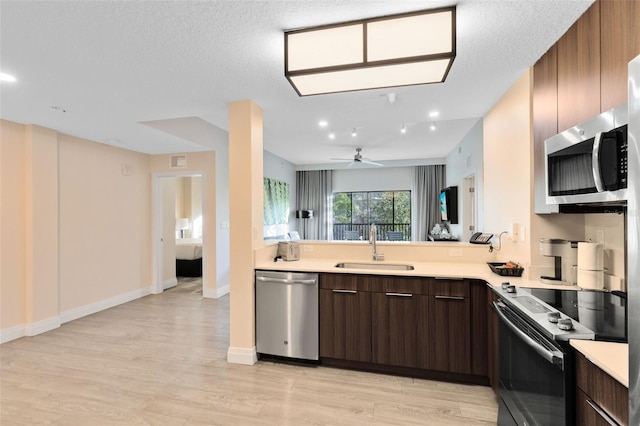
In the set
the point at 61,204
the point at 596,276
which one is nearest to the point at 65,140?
the point at 61,204

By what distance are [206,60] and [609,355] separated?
2800 millimetres

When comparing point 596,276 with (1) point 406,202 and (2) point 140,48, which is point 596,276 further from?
(1) point 406,202

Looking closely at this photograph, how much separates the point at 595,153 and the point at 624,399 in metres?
0.98

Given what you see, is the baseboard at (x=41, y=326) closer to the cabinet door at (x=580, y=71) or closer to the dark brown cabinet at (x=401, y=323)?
the dark brown cabinet at (x=401, y=323)

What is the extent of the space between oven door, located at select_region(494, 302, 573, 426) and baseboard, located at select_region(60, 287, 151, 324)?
5.11 m

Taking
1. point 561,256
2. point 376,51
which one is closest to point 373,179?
point 561,256

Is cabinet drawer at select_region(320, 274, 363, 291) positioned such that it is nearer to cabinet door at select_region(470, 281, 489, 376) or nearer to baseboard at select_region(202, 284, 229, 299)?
cabinet door at select_region(470, 281, 489, 376)

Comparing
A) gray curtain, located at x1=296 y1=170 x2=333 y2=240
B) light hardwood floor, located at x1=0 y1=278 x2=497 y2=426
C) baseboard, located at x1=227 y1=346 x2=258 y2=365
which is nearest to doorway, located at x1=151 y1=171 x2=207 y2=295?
light hardwood floor, located at x1=0 y1=278 x2=497 y2=426

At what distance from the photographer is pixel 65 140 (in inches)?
169

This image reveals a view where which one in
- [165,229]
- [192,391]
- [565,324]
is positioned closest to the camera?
[565,324]

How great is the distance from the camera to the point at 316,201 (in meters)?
8.95

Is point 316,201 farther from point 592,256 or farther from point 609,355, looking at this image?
point 609,355

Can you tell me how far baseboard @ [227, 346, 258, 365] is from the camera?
119 inches

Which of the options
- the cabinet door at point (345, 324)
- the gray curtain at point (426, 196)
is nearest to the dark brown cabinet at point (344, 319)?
the cabinet door at point (345, 324)
